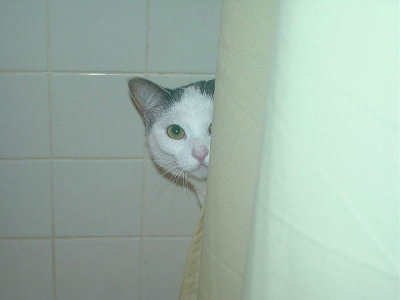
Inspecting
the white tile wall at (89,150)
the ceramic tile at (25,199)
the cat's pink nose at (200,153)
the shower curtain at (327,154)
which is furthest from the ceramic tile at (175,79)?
the shower curtain at (327,154)

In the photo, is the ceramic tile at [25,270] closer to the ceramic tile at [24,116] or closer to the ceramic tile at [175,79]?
the ceramic tile at [24,116]

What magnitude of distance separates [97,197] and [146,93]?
0.32 meters

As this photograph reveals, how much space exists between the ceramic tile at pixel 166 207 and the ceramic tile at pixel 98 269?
81mm

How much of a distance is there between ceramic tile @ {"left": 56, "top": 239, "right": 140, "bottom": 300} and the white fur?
0.91 feet

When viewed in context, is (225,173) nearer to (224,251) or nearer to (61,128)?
(224,251)

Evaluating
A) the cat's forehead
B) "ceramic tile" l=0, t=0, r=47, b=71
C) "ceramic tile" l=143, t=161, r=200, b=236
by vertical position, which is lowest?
"ceramic tile" l=143, t=161, r=200, b=236

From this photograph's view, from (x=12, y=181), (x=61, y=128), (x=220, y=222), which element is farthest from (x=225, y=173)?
(x=12, y=181)

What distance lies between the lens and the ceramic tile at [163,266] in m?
1.04

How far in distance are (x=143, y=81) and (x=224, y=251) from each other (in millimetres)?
492

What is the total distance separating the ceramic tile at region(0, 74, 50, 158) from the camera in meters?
0.86

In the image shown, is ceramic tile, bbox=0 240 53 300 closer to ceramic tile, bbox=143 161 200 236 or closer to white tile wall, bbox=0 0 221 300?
white tile wall, bbox=0 0 221 300

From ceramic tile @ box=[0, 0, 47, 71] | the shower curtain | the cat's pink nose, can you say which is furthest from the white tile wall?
the shower curtain

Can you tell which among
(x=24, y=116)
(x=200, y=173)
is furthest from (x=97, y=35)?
(x=200, y=173)

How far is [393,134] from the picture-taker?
253mm
